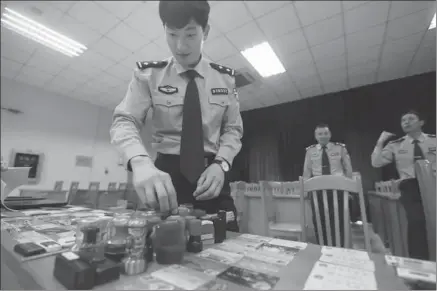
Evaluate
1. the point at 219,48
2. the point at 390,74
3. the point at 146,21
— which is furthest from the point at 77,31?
the point at 390,74

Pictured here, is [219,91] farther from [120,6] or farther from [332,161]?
[120,6]

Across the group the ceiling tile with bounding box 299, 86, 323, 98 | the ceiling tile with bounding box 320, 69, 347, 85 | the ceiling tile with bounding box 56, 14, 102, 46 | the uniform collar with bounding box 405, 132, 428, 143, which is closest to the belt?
the uniform collar with bounding box 405, 132, 428, 143

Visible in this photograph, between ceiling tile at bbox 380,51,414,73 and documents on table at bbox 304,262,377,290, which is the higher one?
ceiling tile at bbox 380,51,414,73

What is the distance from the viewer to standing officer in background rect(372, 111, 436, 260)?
1.69 m

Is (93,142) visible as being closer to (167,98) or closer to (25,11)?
(25,11)

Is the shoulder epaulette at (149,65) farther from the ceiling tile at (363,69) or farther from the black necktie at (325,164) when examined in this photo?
the ceiling tile at (363,69)

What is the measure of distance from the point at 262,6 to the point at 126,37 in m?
2.17

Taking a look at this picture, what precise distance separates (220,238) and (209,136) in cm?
46

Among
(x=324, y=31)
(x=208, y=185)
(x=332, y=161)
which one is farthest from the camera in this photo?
(x=324, y=31)

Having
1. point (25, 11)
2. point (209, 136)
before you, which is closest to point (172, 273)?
point (209, 136)

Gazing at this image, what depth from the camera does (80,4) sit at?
2723mm

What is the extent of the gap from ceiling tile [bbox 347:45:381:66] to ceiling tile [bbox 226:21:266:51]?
1.70m

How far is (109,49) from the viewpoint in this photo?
362 cm

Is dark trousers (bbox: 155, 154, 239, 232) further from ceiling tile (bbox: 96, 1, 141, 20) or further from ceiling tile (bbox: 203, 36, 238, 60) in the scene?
ceiling tile (bbox: 203, 36, 238, 60)
